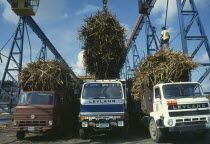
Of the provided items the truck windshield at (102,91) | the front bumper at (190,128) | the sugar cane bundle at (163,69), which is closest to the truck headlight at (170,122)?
the front bumper at (190,128)

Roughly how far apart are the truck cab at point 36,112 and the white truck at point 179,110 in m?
4.38

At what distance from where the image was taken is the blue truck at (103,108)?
8.66 meters

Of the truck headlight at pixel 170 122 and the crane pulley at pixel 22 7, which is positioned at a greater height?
the crane pulley at pixel 22 7

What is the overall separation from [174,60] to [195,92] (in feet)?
6.24

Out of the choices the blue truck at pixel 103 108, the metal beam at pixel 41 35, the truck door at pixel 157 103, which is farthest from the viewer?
the metal beam at pixel 41 35

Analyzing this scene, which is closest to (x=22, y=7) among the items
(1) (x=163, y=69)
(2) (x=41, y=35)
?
(2) (x=41, y=35)

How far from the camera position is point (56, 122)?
9570 mm

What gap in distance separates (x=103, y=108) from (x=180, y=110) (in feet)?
10.4

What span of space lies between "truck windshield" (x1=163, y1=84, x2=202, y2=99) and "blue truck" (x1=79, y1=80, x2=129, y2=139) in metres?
2.05

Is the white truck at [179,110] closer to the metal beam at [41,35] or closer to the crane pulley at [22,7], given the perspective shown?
the metal beam at [41,35]

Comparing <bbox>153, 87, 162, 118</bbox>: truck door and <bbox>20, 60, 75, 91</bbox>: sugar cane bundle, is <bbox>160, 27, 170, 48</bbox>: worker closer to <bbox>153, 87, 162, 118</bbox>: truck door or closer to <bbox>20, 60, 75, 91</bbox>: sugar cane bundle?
<bbox>153, 87, 162, 118</bbox>: truck door

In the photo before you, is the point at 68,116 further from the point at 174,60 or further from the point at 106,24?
the point at 174,60

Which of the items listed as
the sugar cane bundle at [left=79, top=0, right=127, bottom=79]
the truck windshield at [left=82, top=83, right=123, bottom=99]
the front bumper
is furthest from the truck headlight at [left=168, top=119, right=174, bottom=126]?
the sugar cane bundle at [left=79, top=0, right=127, bottom=79]

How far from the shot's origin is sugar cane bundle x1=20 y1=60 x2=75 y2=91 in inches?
399
